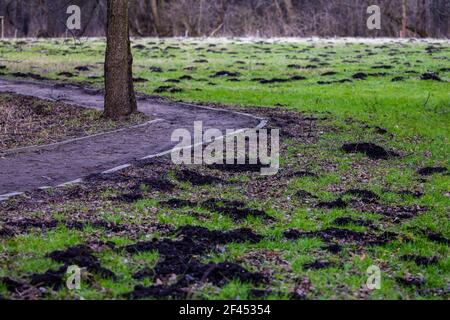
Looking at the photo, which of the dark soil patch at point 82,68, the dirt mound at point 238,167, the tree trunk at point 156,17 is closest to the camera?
the dirt mound at point 238,167

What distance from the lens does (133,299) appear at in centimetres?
821

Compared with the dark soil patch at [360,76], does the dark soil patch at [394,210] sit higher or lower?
lower

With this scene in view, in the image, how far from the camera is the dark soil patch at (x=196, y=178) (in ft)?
47.2

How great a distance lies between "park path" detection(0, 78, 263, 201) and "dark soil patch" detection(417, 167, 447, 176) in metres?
5.58

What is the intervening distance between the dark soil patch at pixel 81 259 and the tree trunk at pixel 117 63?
1112cm

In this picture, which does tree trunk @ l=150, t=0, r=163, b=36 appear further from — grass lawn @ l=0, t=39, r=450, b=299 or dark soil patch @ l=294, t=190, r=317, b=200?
dark soil patch @ l=294, t=190, r=317, b=200

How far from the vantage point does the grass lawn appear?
8938mm

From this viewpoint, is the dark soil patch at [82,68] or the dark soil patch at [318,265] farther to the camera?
the dark soil patch at [82,68]

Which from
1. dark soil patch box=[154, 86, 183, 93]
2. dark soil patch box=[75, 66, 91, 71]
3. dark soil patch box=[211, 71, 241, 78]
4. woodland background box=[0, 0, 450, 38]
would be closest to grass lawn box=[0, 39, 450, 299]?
dark soil patch box=[154, 86, 183, 93]

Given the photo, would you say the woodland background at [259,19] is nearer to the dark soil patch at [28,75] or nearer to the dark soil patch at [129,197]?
the dark soil patch at [28,75]

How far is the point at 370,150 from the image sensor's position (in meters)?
17.7

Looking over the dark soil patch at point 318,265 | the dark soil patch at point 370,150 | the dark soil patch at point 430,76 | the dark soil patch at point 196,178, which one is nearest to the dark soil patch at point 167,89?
the dark soil patch at point 430,76
